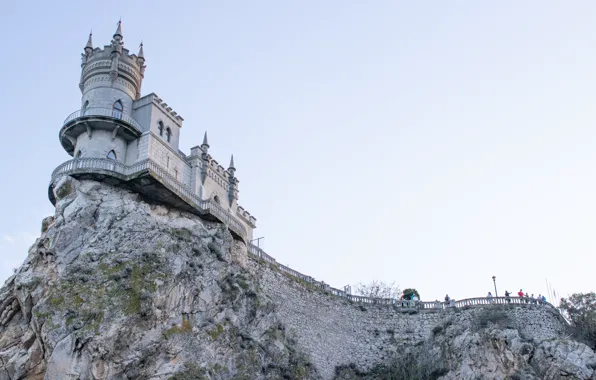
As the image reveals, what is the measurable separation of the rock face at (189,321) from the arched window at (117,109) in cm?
413

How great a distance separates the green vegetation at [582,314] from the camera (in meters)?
40.1

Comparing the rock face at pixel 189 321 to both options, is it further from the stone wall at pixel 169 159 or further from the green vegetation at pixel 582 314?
the stone wall at pixel 169 159

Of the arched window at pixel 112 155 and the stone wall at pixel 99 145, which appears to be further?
the arched window at pixel 112 155

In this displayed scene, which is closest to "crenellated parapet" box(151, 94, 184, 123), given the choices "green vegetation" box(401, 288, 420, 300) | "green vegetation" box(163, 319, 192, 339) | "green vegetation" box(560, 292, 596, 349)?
"green vegetation" box(163, 319, 192, 339)

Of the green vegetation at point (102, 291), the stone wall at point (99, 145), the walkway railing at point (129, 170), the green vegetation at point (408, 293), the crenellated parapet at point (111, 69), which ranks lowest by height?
the green vegetation at point (102, 291)

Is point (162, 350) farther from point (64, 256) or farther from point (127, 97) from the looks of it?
point (127, 97)

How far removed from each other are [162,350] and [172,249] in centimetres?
516

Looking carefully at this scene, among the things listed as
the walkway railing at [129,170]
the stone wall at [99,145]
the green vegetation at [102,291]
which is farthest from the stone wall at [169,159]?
the green vegetation at [102,291]

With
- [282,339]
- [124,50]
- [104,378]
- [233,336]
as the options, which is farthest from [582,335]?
[124,50]

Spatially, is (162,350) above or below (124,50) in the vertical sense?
below

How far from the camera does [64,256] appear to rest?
96.9 feet

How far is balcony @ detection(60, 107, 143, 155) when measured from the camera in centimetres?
3353

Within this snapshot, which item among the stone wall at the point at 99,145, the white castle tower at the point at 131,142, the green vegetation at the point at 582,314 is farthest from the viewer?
the green vegetation at the point at 582,314

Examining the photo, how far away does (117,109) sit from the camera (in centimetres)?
3488
